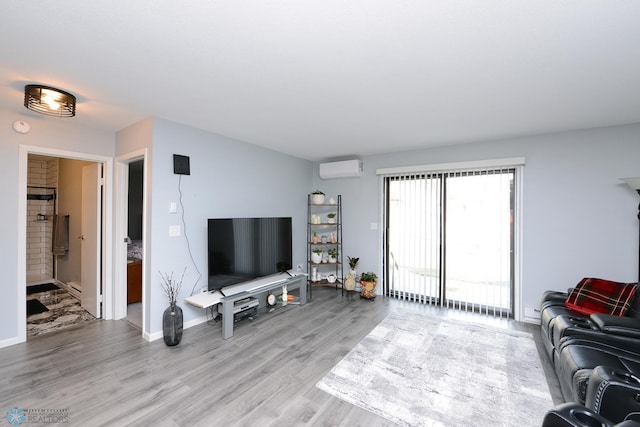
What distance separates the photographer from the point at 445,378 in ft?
7.27

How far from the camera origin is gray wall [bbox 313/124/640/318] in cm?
294

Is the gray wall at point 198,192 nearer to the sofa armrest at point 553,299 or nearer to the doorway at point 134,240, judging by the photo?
the doorway at point 134,240

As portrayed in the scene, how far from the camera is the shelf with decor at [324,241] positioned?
183 inches

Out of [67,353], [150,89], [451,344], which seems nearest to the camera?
[150,89]

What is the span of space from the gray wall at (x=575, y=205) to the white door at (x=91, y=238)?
4.98m

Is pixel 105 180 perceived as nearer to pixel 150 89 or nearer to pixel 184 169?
pixel 184 169

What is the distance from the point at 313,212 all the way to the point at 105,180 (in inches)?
126

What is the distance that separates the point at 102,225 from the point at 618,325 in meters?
5.21

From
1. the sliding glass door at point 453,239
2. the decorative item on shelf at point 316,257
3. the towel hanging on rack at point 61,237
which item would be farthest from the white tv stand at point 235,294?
the towel hanging on rack at point 61,237

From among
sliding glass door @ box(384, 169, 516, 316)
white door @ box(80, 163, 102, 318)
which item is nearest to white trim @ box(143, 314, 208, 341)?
white door @ box(80, 163, 102, 318)

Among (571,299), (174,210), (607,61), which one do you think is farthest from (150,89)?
(571,299)

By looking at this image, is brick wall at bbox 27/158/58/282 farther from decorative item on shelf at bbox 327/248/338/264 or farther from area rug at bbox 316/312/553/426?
area rug at bbox 316/312/553/426

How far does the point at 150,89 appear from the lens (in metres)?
2.18

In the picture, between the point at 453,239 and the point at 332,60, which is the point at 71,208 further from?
the point at 453,239
